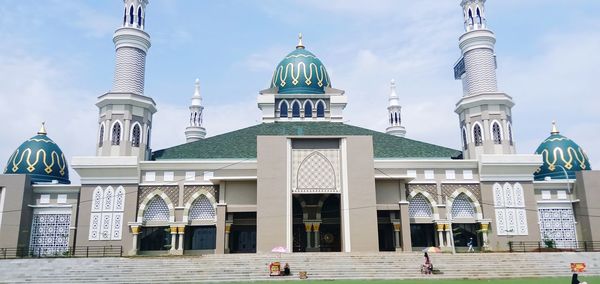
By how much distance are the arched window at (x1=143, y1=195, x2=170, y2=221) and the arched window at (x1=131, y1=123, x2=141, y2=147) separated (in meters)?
3.35

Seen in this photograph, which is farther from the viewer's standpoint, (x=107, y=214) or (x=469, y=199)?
(x=469, y=199)

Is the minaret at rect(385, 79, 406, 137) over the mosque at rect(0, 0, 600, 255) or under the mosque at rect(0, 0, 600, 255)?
over

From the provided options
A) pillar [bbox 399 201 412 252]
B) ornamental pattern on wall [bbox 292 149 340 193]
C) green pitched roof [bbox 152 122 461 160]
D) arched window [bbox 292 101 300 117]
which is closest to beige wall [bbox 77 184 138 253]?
green pitched roof [bbox 152 122 461 160]

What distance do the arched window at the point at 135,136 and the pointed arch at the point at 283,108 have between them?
999cm

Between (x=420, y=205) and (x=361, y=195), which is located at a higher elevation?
(x=361, y=195)

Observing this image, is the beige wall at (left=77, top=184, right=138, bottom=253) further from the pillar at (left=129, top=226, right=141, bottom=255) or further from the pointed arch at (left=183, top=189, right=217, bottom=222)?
the pointed arch at (left=183, top=189, right=217, bottom=222)

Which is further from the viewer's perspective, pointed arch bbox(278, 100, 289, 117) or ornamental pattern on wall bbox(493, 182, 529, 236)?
pointed arch bbox(278, 100, 289, 117)

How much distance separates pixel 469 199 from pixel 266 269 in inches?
547

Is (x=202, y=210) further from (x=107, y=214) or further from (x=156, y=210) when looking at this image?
(x=107, y=214)

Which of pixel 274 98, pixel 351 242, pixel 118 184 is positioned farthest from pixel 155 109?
pixel 351 242

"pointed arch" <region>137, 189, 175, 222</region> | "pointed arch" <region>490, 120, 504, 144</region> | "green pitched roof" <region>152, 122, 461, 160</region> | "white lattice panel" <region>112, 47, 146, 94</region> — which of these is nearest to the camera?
"pointed arch" <region>137, 189, 175, 222</region>

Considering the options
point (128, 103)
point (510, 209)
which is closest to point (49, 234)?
point (128, 103)

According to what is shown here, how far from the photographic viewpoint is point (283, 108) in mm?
36438

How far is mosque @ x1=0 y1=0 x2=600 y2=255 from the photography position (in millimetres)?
26297
